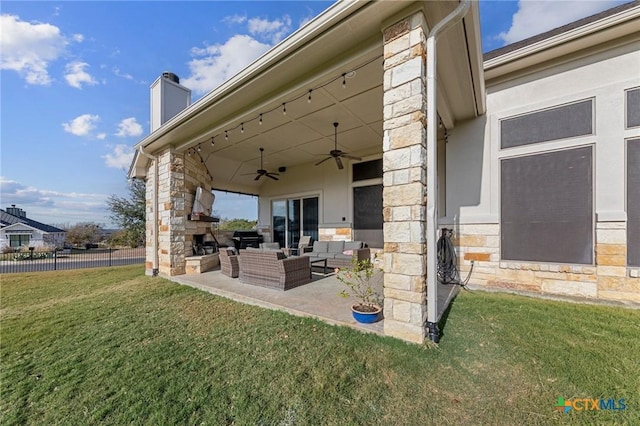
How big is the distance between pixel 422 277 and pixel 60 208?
31.9 meters

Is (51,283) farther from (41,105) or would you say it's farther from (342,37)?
(342,37)

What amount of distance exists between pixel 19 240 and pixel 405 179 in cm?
2667

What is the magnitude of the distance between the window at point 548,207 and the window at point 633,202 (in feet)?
1.23

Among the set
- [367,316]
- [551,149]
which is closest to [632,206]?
[551,149]

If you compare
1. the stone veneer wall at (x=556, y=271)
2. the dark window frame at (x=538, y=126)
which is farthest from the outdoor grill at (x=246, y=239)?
the dark window frame at (x=538, y=126)

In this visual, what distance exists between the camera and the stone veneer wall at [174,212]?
5.85 meters

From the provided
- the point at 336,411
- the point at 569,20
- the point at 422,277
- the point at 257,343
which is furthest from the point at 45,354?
the point at 569,20

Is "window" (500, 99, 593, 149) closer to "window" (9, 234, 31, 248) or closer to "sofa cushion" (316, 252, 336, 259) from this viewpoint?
"sofa cushion" (316, 252, 336, 259)

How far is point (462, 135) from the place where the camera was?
493cm

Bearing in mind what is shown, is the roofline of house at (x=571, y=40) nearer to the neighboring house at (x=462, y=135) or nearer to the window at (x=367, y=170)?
the neighboring house at (x=462, y=135)

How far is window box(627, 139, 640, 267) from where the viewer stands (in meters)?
3.49

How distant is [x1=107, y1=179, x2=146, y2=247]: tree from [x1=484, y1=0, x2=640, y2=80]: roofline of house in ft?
64.7

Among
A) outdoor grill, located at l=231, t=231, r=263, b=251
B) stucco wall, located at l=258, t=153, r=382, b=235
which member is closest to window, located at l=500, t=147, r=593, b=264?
stucco wall, located at l=258, t=153, r=382, b=235

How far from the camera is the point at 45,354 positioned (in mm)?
2652
